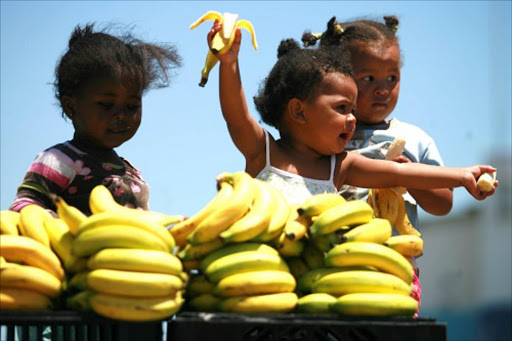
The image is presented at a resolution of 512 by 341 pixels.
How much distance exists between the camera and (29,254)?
2732mm

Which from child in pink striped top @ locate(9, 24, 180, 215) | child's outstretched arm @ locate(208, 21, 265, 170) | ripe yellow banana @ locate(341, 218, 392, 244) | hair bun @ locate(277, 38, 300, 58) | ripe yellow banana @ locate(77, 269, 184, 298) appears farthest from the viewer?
hair bun @ locate(277, 38, 300, 58)

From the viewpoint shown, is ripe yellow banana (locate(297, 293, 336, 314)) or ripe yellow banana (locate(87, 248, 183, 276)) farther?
ripe yellow banana (locate(297, 293, 336, 314))

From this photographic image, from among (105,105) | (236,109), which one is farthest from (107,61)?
(236,109)

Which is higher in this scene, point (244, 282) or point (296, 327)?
point (244, 282)

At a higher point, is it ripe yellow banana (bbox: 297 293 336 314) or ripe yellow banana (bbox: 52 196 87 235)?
ripe yellow banana (bbox: 52 196 87 235)

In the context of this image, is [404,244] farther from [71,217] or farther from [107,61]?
[107,61]

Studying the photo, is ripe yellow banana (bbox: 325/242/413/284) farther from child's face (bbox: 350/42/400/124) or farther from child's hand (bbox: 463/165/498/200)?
child's face (bbox: 350/42/400/124)

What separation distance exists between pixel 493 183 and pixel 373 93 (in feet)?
2.86

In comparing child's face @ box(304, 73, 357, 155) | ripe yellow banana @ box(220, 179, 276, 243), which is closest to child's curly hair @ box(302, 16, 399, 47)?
child's face @ box(304, 73, 357, 155)

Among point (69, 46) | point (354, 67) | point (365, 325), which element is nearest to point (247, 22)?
point (354, 67)

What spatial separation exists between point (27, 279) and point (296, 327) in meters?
0.95

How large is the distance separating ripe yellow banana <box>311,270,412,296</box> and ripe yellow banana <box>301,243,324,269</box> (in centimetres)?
14

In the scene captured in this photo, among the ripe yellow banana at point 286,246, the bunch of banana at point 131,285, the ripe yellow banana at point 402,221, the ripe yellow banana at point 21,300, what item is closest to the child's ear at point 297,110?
the ripe yellow banana at point 402,221

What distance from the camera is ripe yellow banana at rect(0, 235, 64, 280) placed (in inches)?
108
